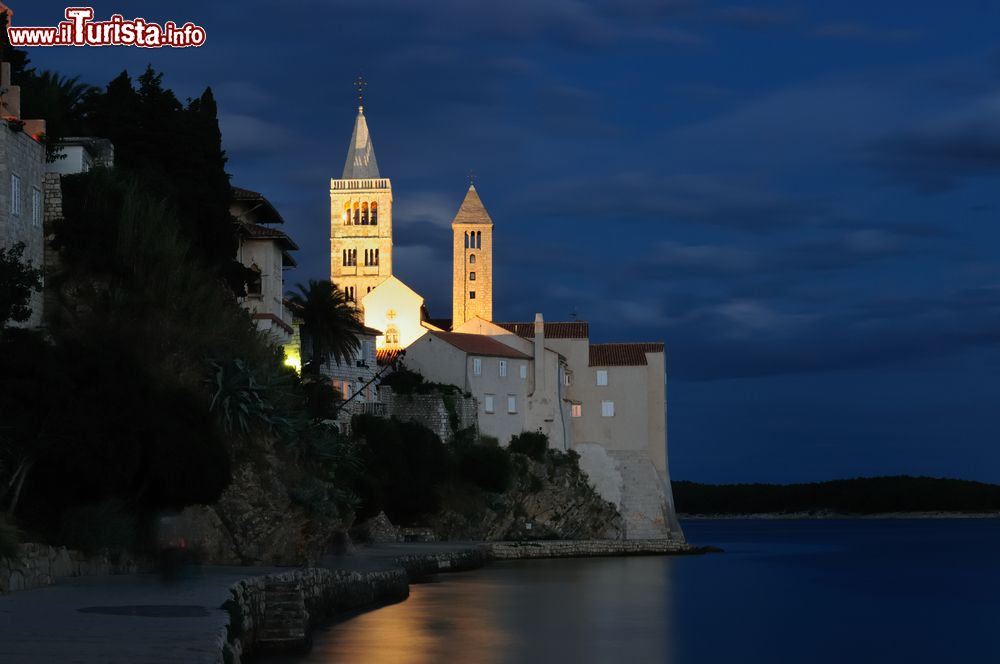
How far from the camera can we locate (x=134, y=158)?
38844mm

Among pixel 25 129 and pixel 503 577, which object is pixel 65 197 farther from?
pixel 503 577

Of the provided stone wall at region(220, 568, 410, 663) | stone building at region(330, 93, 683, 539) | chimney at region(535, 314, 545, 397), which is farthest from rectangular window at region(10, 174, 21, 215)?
chimney at region(535, 314, 545, 397)

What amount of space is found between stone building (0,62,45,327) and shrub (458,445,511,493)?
3674 centimetres

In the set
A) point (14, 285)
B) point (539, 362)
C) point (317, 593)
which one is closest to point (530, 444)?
point (539, 362)

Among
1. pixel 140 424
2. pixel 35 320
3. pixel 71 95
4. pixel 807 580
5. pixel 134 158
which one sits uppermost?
pixel 71 95

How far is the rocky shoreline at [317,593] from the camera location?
809 inches

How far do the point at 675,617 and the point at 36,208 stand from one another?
20.1m

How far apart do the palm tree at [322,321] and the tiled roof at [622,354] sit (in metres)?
20.8

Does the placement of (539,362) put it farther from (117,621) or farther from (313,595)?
(117,621)

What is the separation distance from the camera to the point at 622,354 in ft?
244

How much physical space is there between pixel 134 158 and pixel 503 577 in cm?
2049

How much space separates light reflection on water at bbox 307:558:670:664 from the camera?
27000mm

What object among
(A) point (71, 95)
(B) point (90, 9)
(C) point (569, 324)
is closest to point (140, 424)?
(B) point (90, 9)

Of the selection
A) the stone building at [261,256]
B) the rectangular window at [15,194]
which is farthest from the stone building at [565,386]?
the rectangular window at [15,194]
